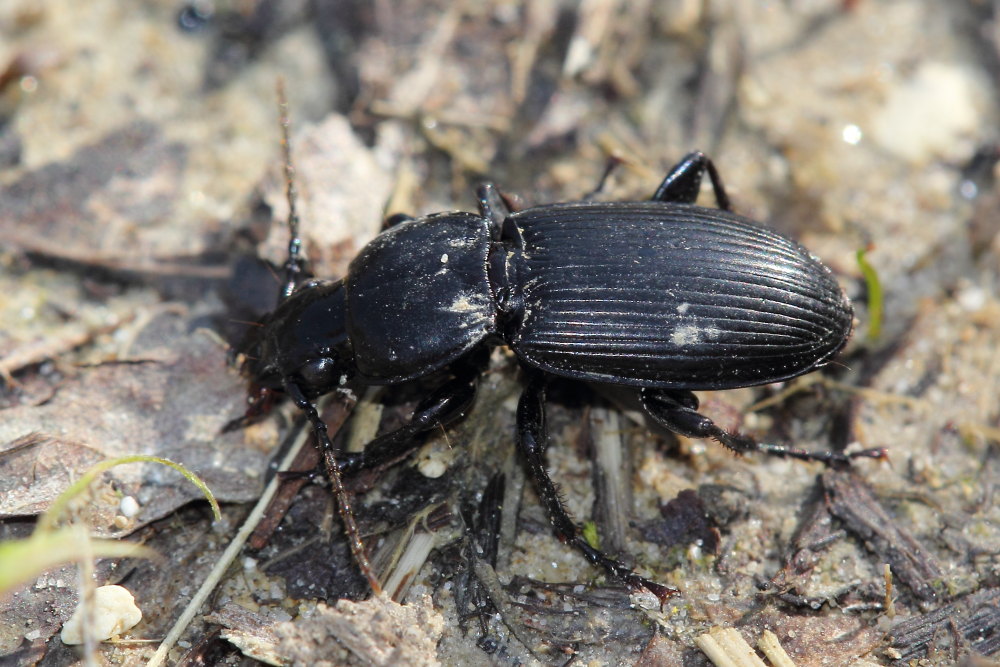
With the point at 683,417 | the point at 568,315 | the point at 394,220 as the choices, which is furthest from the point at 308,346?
the point at 683,417

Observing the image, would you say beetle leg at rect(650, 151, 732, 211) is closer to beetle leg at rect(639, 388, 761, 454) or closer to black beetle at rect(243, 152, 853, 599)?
black beetle at rect(243, 152, 853, 599)

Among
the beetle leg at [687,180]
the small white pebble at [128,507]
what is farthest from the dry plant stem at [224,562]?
the beetle leg at [687,180]

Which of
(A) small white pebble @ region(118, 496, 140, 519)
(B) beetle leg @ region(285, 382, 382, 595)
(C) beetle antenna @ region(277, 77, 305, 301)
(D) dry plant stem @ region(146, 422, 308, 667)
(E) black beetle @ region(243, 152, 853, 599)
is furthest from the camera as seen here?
(C) beetle antenna @ region(277, 77, 305, 301)

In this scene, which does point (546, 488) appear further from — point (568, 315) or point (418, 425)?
point (568, 315)

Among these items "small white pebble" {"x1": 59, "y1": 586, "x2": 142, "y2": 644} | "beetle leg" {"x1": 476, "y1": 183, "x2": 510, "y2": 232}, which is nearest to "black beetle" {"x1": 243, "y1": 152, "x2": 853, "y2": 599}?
"beetle leg" {"x1": 476, "y1": 183, "x2": 510, "y2": 232}

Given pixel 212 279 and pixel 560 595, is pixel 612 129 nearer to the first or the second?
pixel 212 279

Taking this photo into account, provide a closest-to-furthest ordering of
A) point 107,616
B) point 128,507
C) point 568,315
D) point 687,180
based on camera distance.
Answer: point 107,616, point 568,315, point 128,507, point 687,180
